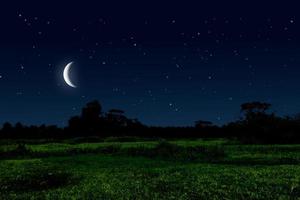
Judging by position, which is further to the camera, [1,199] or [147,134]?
[147,134]

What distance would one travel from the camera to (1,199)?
20094mm

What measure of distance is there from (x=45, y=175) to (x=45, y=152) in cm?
2299

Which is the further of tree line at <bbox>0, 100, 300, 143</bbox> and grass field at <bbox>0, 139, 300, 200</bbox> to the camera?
tree line at <bbox>0, 100, 300, 143</bbox>

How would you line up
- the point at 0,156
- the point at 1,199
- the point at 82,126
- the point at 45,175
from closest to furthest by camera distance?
the point at 1,199 → the point at 45,175 → the point at 0,156 → the point at 82,126

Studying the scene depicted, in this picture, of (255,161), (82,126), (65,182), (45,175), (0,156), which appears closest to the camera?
(65,182)

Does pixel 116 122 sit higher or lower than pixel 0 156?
higher

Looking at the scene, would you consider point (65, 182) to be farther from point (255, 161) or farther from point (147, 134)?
point (147, 134)

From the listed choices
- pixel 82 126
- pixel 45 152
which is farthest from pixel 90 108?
pixel 45 152

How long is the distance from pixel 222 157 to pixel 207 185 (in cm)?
1881

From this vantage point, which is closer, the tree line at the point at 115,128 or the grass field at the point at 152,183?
the grass field at the point at 152,183

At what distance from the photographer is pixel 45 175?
2745cm

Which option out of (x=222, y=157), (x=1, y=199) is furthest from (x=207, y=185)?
(x=222, y=157)

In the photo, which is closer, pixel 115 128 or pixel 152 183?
pixel 152 183

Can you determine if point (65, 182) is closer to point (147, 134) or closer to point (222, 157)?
point (222, 157)
